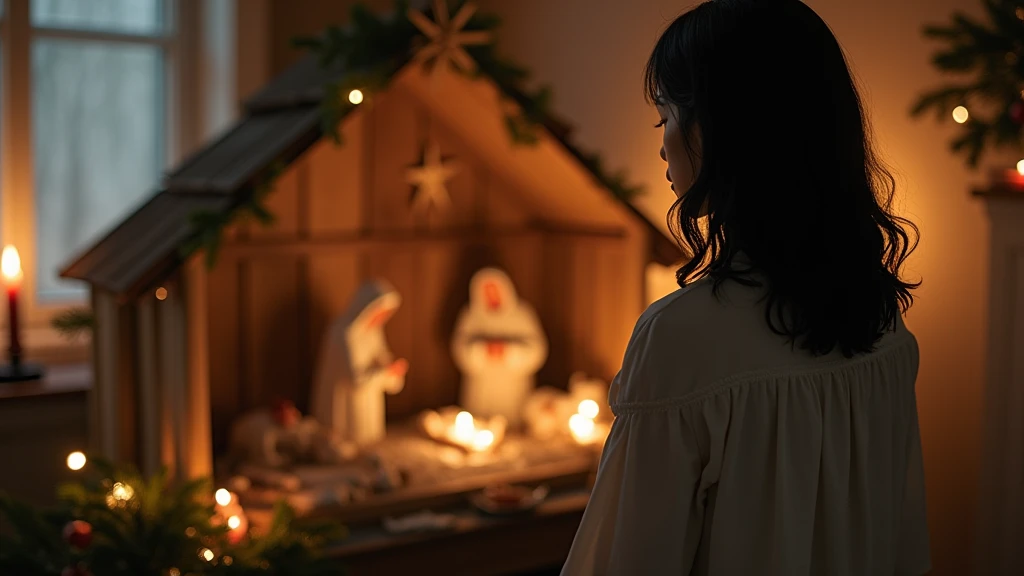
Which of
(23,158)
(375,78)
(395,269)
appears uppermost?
(375,78)

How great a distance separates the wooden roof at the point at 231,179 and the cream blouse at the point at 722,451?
1.16m

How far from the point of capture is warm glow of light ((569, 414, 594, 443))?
8.04 ft

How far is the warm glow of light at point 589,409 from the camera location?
96.7 inches

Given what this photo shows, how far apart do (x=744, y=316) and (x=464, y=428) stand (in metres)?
1.60

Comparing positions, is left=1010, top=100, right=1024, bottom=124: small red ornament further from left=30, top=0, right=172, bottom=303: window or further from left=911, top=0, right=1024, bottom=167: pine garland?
left=30, top=0, right=172, bottom=303: window

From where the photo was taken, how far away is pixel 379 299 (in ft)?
7.69

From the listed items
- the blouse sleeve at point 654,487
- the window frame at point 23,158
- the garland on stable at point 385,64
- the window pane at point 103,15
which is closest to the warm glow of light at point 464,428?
the garland on stable at point 385,64

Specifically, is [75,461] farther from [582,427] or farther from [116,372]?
[582,427]

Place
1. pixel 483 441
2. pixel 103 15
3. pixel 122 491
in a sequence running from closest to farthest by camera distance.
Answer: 1. pixel 122 491
2. pixel 483 441
3. pixel 103 15

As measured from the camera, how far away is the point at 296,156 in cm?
197

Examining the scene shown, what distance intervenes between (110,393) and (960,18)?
1.72 meters

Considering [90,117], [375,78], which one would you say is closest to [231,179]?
[375,78]

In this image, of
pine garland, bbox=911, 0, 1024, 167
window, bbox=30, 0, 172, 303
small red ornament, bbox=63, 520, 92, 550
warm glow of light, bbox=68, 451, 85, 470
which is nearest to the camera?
pine garland, bbox=911, 0, 1024, 167

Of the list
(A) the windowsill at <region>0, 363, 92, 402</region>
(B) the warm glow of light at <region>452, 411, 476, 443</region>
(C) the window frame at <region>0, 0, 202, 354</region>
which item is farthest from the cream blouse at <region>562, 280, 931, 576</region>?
(C) the window frame at <region>0, 0, 202, 354</region>
